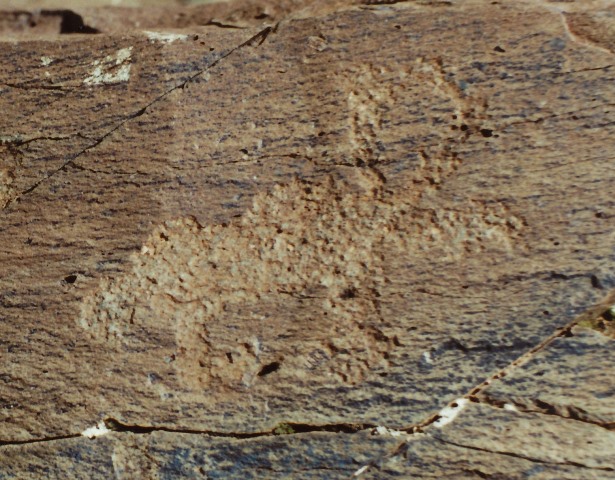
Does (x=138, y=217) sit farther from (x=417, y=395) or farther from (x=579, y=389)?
(x=579, y=389)

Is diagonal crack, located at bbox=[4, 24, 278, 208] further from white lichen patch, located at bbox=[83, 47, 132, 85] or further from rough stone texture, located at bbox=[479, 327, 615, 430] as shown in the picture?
rough stone texture, located at bbox=[479, 327, 615, 430]

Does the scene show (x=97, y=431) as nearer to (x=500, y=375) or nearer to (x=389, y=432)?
(x=389, y=432)

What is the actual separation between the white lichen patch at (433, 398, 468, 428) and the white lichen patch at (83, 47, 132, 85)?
2.93ft

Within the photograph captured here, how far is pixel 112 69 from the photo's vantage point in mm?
1277

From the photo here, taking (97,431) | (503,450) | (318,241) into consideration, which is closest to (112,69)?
(318,241)

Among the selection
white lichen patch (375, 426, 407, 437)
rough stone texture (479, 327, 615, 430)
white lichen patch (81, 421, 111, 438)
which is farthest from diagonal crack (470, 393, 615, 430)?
white lichen patch (81, 421, 111, 438)

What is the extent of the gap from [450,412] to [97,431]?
660 millimetres

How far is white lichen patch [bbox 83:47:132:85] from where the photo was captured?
4.17 ft

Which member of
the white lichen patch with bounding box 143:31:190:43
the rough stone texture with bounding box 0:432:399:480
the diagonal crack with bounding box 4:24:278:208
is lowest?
the rough stone texture with bounding box 0:432:399:480

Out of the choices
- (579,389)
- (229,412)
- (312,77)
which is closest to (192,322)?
(229,412)

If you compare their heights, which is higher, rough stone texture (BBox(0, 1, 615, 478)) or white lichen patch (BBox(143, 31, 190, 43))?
white lichen patch (BBox(143, 31, 190, 43))

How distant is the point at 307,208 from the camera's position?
1.16 m

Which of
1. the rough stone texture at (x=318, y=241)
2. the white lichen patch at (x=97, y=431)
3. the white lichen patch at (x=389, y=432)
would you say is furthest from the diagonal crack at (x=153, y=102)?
the white lichen patch at (x=389, y=432)

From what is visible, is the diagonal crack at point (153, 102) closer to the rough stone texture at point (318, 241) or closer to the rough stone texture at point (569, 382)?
the rough stone texture at point (318, 241)
